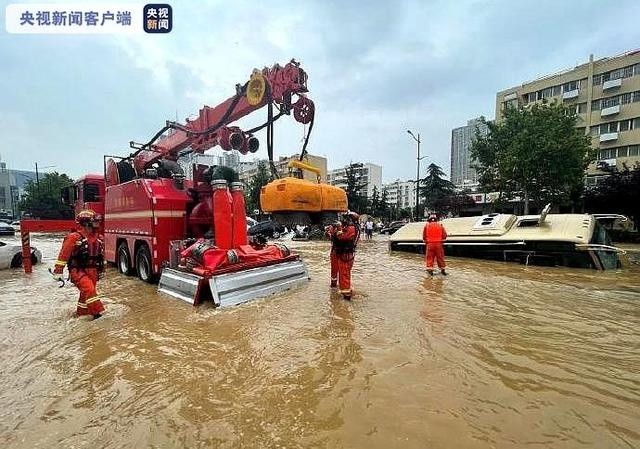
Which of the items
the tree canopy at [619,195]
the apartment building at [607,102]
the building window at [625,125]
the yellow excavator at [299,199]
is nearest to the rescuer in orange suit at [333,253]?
the yellow excavator at [299,199]

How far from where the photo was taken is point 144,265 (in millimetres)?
8039

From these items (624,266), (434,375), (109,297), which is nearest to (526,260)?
(624,266)

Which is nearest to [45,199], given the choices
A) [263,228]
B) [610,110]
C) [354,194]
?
[354,194]

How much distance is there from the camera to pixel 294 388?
3.12 meters

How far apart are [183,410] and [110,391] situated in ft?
2.64

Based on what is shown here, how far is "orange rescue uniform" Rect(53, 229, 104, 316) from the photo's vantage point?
206 inches

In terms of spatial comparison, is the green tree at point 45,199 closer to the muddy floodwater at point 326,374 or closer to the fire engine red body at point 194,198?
the fire engine red body at point 194,198

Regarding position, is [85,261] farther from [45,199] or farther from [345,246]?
[45,199]

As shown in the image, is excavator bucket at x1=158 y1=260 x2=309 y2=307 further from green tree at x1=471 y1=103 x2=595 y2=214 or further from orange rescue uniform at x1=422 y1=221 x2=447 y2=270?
green tree at x1=471 y1=103 x2=595 y2=214

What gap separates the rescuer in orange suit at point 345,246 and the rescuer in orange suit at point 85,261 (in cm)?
356

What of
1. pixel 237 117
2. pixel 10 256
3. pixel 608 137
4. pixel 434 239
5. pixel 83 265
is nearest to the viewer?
pixel 83 265

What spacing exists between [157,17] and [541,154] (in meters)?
20.3

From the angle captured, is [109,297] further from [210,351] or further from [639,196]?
[639,196]

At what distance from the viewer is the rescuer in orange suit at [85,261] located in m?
5.23
